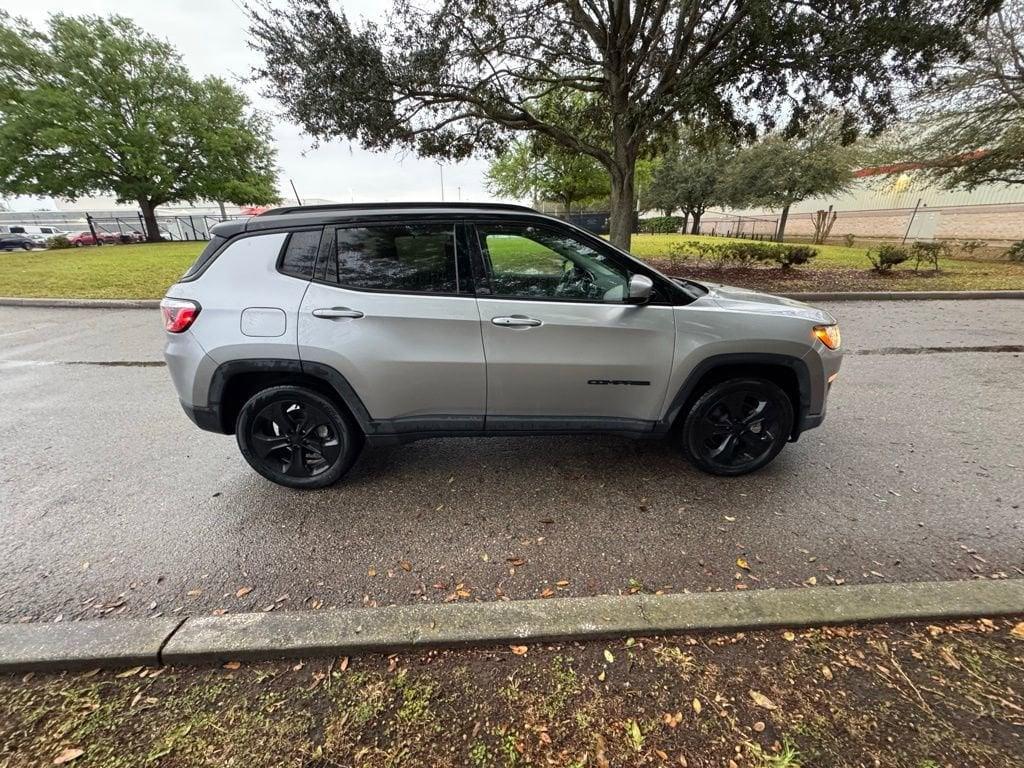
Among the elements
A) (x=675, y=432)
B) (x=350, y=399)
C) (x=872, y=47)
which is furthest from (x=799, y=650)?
(x=872, y=47)

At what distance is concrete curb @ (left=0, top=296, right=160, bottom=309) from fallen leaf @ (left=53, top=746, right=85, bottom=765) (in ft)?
32.9

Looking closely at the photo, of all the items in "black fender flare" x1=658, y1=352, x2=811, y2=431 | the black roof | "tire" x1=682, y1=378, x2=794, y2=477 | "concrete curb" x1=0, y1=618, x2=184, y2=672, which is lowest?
"concrete curb" x1=0, y1=618, x2=184, y2=672

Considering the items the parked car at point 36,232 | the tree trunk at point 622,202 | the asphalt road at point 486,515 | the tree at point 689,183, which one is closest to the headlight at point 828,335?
the asphalt road at point 486,515

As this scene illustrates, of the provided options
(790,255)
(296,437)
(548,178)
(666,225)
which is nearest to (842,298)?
(790,255)

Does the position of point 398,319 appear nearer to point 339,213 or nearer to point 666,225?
point 339,213

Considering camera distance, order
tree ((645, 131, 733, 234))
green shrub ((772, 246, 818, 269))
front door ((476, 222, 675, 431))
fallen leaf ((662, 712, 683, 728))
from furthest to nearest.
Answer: tree ((645, 131, 733, 234)) → green shrub ((772, 246, 818, 269)) → front door ((476, 222, 675, 431)) → fallen leaf ((662, 712, 683, 728))

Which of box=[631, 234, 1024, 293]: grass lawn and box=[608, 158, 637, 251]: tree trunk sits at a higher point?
box=[608, 158, 637, 251]: tree trunk

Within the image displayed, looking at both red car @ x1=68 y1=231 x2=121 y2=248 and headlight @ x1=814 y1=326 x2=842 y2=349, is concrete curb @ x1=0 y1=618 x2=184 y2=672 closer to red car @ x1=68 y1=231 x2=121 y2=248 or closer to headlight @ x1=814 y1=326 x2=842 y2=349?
headlight @ x1=814 y1=326 x2=842 y2=349

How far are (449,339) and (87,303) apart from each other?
1101 centimetres

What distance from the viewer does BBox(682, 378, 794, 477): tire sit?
303 centimetres

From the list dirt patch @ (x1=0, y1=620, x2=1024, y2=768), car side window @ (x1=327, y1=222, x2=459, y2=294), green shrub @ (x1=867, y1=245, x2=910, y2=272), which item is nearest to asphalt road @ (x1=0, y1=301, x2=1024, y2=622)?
dirt patch @ (x1=0, y1=620, x2=1024, y2=768)

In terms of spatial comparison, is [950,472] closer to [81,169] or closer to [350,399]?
[350,399]

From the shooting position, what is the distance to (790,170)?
28.6m

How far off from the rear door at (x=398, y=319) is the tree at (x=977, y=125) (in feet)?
57.3
